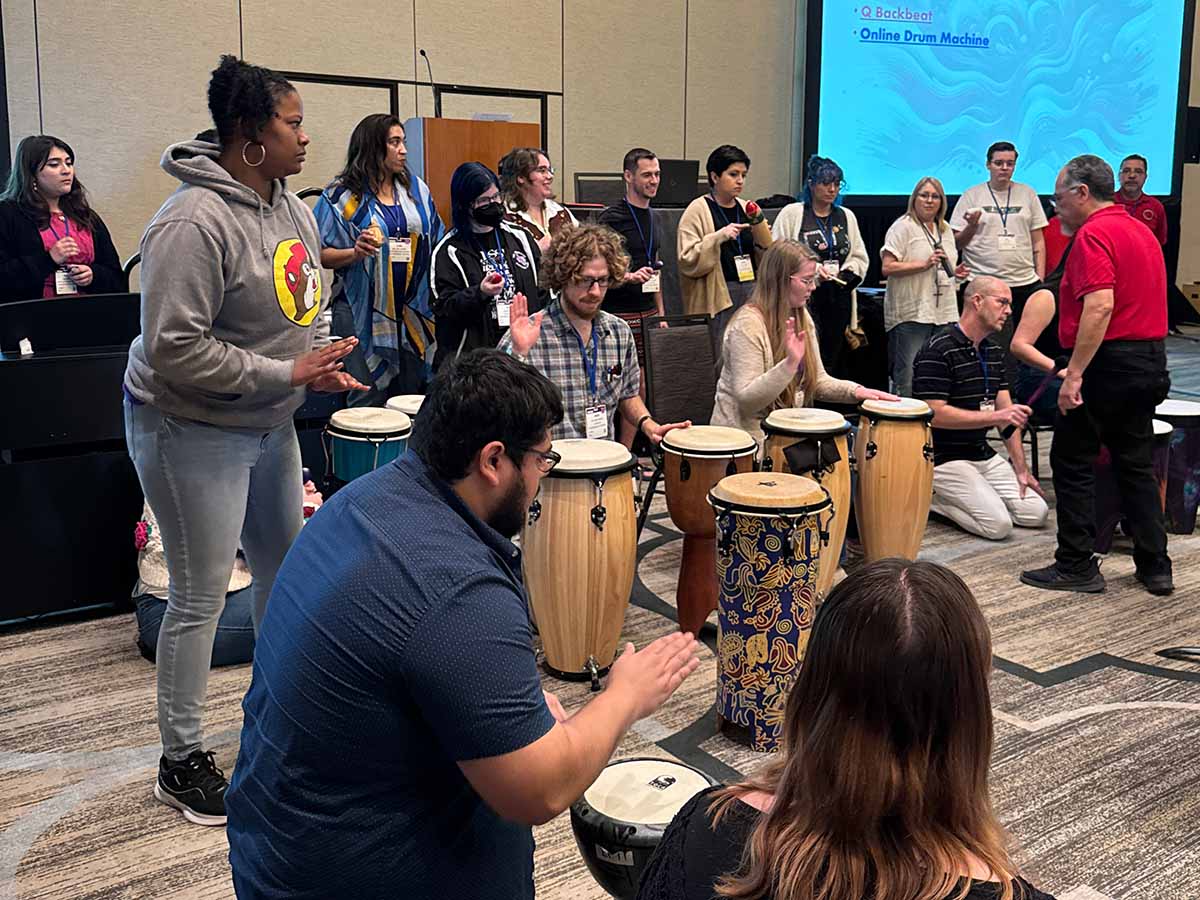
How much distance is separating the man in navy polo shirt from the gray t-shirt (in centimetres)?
573

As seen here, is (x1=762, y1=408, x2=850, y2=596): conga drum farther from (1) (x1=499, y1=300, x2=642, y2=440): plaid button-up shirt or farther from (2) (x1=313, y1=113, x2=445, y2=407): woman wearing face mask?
(2) (x1=313, y1=113, x2=445, y2=407): woman wearing face mask

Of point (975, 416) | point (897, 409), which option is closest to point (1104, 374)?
point (975, 416)

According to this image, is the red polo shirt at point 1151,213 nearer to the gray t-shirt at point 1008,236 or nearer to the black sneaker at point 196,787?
the gray t-shirt at point 1008,236

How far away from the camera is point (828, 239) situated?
5.81 metres

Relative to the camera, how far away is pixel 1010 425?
4457 millimetres

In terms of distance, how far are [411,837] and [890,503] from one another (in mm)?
3032

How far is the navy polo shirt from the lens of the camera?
4.25 ft

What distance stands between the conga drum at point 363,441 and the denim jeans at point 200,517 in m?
1.04

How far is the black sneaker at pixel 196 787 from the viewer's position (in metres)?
2.54

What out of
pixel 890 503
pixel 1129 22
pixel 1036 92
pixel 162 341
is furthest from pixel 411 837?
pixel 1129 22

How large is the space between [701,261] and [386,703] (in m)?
4.30

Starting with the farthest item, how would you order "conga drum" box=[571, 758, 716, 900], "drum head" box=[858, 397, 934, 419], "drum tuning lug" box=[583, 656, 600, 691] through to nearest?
"drum head" box=[858, 397, 934, 419] → "drum tuning lug" box=[583, 656, 600, 691] → "conga drum" box=[571, 758, 716, 900]

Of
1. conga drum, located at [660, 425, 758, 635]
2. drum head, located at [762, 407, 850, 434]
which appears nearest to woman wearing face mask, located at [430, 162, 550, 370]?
conga drum, located at [660, 425, 758, 635]

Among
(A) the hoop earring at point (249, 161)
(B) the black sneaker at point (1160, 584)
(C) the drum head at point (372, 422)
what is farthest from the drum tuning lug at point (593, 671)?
(B) the black sneaker at point (1160, 584)
